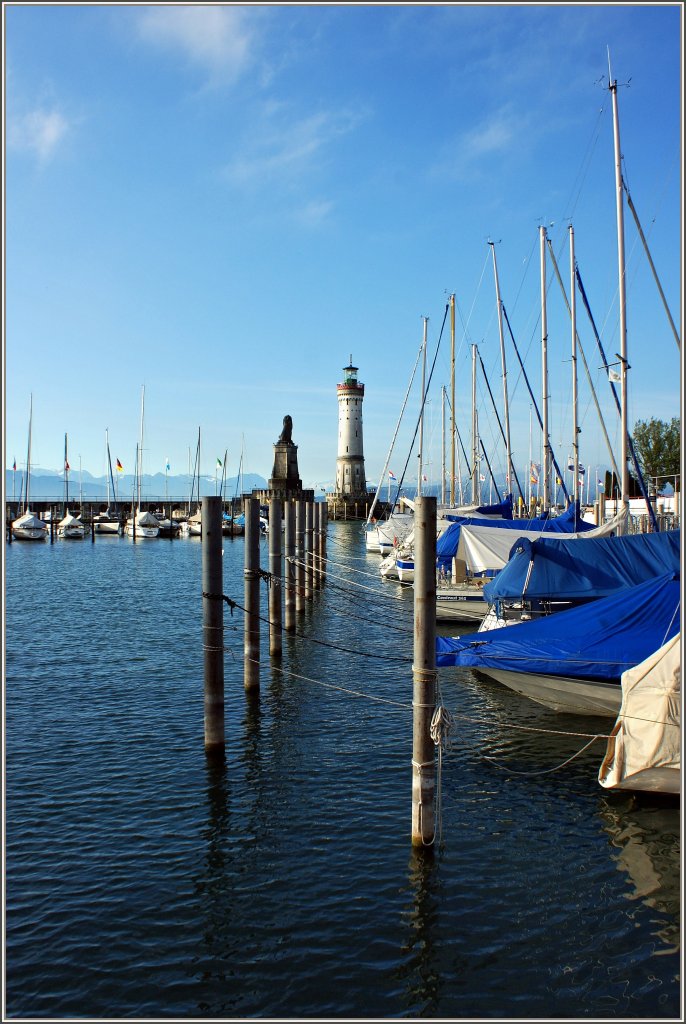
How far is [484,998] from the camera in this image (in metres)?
8.57

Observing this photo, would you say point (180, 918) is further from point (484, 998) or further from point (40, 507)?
point (40, 507)

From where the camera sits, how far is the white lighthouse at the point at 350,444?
469 ft

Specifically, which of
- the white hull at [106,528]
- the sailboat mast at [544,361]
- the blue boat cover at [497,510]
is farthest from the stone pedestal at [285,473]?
the sailboat mast at [544,361]

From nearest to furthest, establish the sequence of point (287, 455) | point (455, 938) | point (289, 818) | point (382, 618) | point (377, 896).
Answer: point (455, 938) → point (377, 896) → point (289, 818) → point (382, 618) → point (287, 455)

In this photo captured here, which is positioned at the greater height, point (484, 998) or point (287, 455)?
point (287, 455)

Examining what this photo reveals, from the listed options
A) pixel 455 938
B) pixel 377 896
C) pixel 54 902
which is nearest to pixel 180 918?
pixel 54 902

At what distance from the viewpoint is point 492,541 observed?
30969 mm

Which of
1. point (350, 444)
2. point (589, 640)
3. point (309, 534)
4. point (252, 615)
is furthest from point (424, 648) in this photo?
point (350, 444)

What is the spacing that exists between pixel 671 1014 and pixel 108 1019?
617 cm

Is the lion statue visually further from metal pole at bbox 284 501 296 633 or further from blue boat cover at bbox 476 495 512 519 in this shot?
metal pole at bbox 284 501 296 633

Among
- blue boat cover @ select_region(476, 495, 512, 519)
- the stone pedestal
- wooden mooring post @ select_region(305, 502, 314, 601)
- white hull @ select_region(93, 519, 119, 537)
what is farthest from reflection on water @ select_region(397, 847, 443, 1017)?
the stone pedestal

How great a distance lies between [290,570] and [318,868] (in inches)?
721

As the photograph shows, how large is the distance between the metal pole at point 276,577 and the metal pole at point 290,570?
11.6 ft

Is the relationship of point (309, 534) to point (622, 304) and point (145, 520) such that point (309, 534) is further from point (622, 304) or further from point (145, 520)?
point (145, 520)
